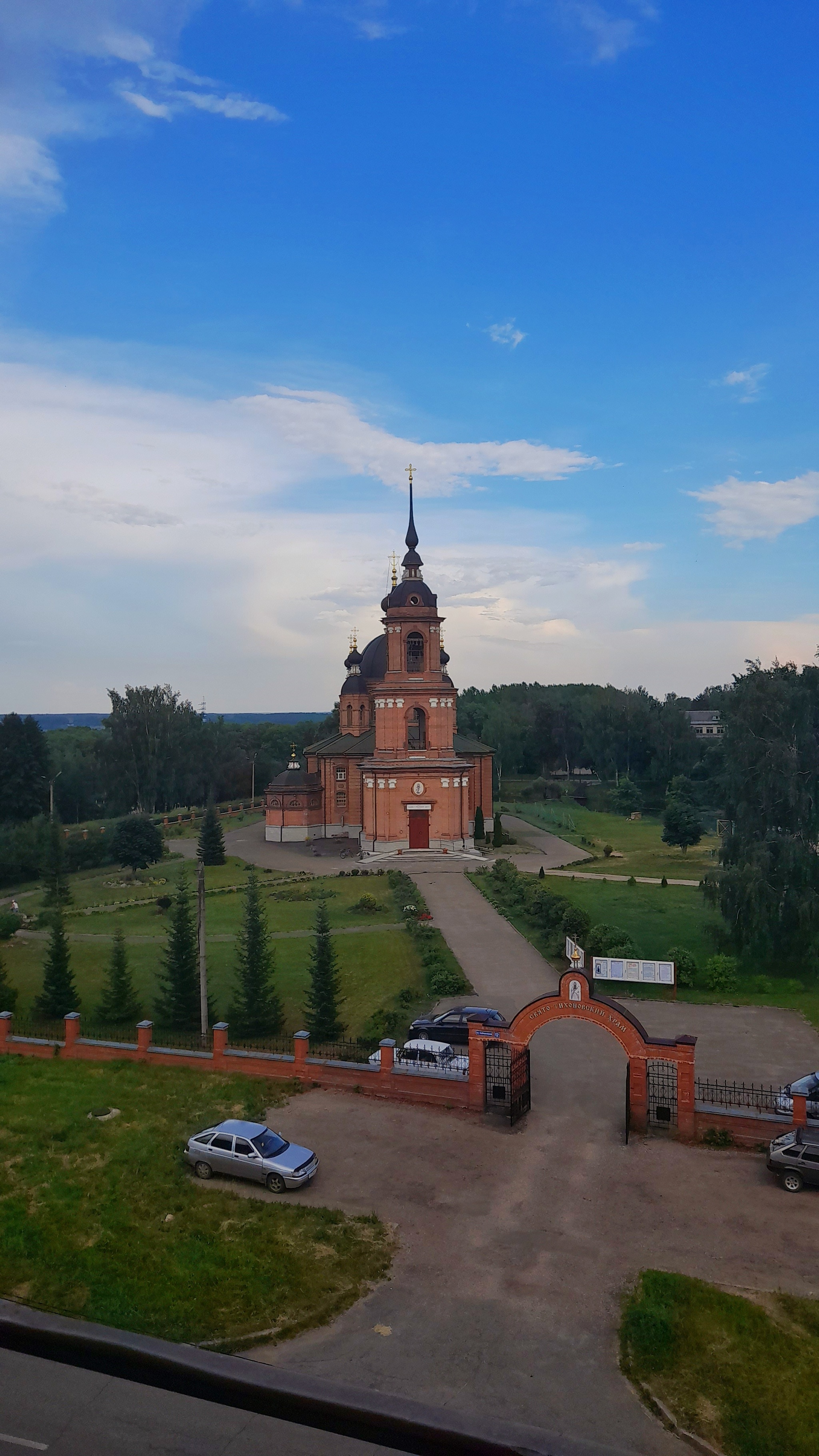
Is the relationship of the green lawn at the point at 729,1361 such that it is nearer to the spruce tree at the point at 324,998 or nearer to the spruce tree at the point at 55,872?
the spruce tree at the point at 324,998

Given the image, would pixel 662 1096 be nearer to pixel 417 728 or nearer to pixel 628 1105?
pixel 628 1105

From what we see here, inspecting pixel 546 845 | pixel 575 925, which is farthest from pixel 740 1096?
pixel 546 845

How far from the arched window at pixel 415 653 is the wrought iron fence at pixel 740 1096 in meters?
33.1

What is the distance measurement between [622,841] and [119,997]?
39.0 m

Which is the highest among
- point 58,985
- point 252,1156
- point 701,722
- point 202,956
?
point 701,722

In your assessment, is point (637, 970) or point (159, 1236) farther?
point (637, 970)

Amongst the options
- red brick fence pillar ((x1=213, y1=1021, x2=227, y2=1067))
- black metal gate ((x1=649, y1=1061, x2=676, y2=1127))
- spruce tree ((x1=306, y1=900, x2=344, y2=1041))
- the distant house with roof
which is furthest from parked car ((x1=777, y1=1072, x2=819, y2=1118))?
the distant house with roof

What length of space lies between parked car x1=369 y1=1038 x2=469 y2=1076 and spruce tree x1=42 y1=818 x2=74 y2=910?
13.1 meters

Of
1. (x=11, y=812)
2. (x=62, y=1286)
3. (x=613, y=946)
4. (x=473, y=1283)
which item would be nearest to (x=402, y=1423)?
(x=473, y=1283)

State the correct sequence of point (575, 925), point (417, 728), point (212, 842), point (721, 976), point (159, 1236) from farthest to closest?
point (417, 728), point (212, 842), point (575, 925), point (721, 976), point (159, 1236)

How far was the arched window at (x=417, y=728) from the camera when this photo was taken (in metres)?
48.5

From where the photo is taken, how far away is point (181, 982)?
2277 centimetres

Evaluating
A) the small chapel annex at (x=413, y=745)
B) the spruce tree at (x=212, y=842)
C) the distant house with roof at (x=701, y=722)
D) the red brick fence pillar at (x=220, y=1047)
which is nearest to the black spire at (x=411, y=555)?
the small chapel annex at (x=413, y=745)

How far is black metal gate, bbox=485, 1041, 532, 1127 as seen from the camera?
16.5 metres
